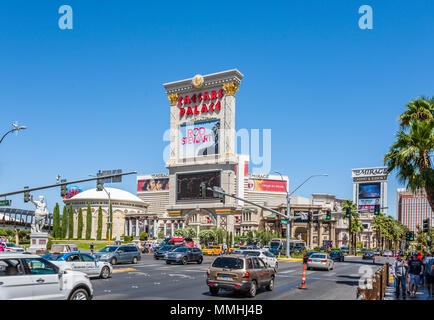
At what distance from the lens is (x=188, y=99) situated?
105 metres

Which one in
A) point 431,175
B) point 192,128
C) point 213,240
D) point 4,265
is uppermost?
point 192,128

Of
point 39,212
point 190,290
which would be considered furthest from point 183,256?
point 39,212

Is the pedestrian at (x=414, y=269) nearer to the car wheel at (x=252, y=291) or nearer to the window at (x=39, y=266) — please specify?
the car wheel at (x=252, y=291)

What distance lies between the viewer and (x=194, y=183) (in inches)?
4008

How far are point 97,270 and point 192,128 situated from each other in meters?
79.5

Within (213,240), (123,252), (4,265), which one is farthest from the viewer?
(213,240)

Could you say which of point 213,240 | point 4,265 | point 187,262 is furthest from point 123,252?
point 213,240

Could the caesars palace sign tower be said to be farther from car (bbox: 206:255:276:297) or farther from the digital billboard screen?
car (bbox: 206:255:276:297)

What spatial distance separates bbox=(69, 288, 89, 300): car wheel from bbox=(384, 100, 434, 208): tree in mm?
17039

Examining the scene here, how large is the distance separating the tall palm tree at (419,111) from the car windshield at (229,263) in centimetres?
1330

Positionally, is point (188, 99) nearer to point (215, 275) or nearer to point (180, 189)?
point (180, 189)

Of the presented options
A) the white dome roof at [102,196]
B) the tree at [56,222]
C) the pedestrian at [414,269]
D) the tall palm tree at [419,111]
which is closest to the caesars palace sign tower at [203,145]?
the tree at [56,222]

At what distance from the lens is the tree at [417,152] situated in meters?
22.8

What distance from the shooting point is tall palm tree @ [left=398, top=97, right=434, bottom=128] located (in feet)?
82.2
